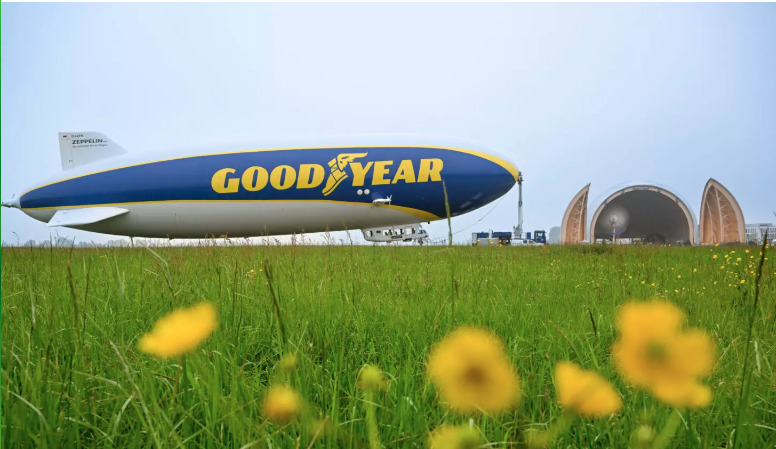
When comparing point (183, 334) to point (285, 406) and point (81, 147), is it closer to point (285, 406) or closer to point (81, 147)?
point (285, 406)

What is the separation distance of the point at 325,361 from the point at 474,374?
979mm

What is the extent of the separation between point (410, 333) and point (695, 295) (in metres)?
2.75

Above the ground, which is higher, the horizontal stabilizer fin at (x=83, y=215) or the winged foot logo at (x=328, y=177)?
the winged foot logo at (x=328, y=177)

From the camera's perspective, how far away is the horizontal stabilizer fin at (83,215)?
15.6 m

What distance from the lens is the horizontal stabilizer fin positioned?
15625 mm

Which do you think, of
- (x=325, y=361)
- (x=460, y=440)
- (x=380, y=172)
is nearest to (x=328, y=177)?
(x=380, y=172)

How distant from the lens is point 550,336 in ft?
6.27

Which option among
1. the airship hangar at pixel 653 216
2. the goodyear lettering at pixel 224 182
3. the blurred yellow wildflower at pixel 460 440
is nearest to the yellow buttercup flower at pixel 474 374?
the blurred yellow wildflower at pixel 460 440

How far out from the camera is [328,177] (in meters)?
15.1

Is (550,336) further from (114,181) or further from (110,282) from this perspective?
(114,181)

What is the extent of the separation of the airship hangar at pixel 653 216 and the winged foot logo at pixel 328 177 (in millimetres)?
14818

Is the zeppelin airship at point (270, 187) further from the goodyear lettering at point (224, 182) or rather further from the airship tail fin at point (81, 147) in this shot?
the airship tail fin at point (81, 147)

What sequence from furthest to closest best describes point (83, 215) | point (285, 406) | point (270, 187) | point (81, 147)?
point (81, 147), point (83, 215), point (270, 187), point (285, 406)

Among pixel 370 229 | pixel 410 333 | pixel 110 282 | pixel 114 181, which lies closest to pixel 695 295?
pixel 410 333
